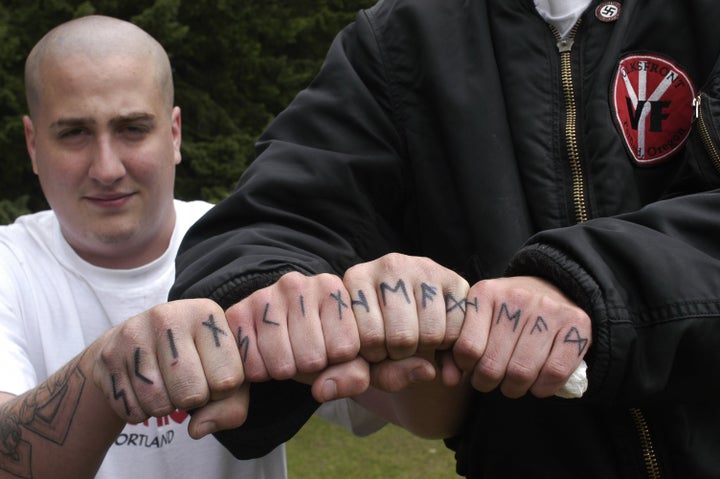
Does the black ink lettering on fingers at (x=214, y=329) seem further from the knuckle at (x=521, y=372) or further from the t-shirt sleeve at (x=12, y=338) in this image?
the t-shirt sleeve at (x=12, y=338)

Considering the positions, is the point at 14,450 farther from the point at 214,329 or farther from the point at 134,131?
the point at 134,131

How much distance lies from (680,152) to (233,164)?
6961mm

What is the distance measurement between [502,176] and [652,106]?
1.03ft

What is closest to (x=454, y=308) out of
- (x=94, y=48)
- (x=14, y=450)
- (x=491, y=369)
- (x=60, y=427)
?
(x=491, y=369)

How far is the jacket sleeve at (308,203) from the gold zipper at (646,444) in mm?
568

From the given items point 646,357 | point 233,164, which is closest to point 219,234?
point 646,357

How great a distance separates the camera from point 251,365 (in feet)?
4.47

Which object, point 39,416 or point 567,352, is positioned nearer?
point 567,352

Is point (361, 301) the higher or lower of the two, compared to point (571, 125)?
lower

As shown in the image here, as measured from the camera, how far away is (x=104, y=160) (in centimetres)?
316

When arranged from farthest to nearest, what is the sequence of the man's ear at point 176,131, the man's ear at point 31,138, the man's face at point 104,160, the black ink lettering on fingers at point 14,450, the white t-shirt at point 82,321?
the man's ear at point 176,131, the man's ear at point 31,138, the man's face at point 104,160, the white t-shirt at point 82,321, the black ink lettering on fingers at point 14,450

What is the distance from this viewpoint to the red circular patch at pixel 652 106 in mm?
1671

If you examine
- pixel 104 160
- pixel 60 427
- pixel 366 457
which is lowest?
pixel 366 457

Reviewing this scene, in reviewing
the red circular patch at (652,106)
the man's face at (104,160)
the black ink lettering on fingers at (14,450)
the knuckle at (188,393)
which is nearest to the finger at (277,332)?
the knuckle at (188,393)
